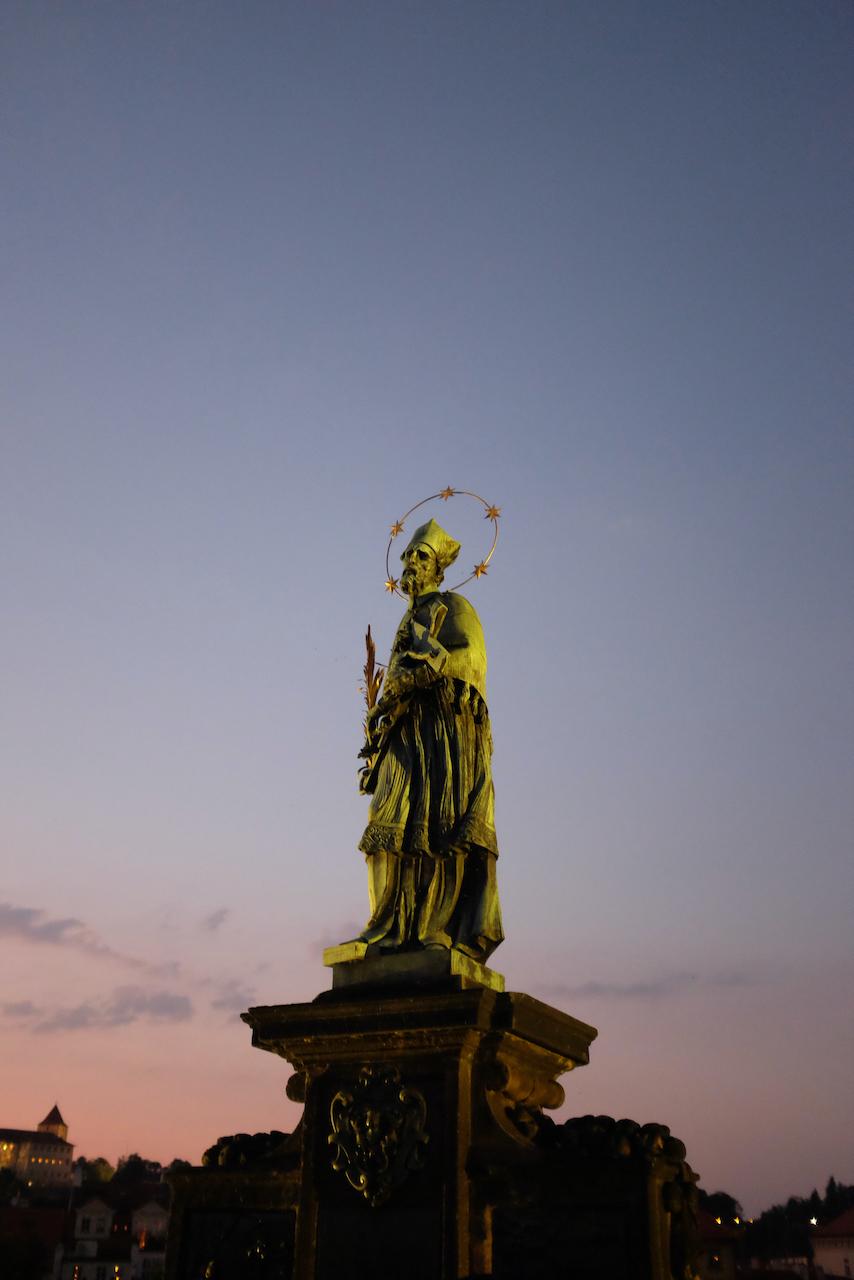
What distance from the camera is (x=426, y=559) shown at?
1076 cm

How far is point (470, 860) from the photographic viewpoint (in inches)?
378

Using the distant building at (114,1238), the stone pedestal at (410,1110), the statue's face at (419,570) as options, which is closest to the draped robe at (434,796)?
the statue's face at (419,570)

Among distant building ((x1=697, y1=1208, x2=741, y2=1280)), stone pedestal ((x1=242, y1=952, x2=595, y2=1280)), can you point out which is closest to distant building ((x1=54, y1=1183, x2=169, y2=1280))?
distant building ((x1=697, y1=1208, x2=741, y2=1280))

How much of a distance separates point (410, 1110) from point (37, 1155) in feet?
427

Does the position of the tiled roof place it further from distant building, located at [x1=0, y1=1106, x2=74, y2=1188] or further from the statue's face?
distant building, located at [x1=0, y1=1106, x2=74, y2=1188]

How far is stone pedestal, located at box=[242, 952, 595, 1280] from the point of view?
310 inches

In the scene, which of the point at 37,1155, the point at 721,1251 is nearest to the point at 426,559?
the point at 721,1251

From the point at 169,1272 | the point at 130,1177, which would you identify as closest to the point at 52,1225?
the point at 130,1177

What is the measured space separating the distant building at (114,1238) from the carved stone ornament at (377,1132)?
2057 inches

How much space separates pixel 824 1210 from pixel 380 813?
86.2m

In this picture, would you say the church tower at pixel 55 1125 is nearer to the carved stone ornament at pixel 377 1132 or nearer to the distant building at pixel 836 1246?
the distant building at pixel 836 1246

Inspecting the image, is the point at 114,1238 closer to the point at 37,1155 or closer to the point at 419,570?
the point at 419,570

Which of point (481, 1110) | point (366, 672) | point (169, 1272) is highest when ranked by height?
point (366, 672)

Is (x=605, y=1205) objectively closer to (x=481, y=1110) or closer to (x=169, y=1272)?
(x=481, y=1110)
